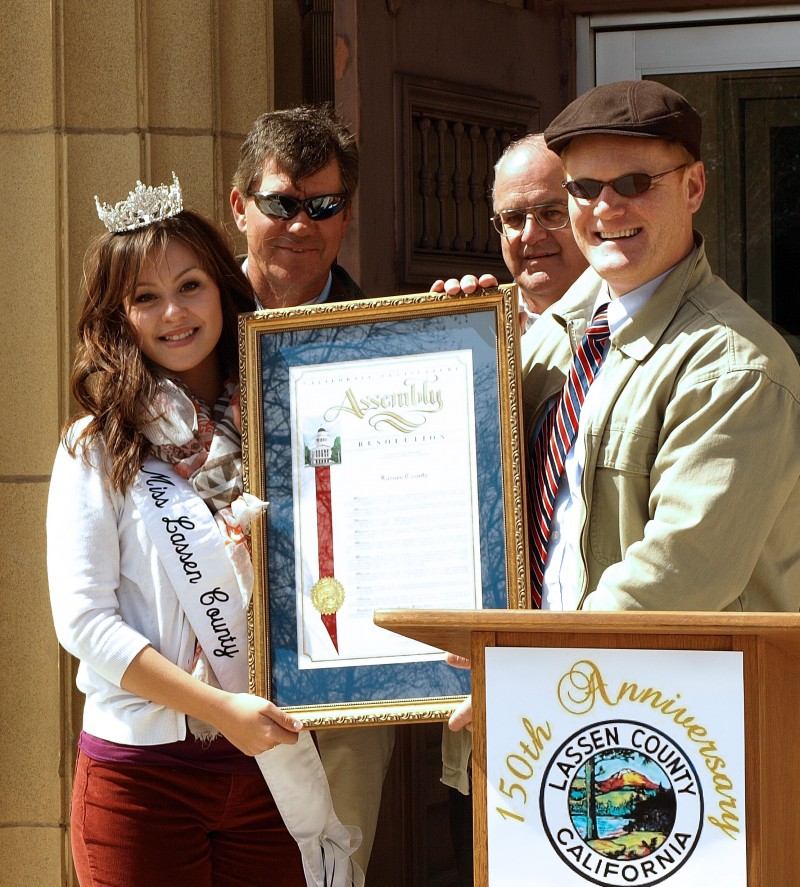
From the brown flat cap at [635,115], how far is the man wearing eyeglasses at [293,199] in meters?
0.91

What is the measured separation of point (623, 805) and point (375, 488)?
0.95 meters

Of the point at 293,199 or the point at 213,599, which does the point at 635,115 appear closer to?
the point at 293,199

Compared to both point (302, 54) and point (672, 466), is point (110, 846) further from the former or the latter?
point (302, 54)

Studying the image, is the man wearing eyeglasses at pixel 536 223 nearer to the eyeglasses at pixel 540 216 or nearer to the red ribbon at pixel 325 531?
the eyeglasses at pixel 540 216

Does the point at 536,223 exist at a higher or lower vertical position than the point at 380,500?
higher

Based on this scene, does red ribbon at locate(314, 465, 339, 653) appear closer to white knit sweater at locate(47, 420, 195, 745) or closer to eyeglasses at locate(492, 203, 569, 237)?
white knit sweater at locate(47, 420, 195, 745)

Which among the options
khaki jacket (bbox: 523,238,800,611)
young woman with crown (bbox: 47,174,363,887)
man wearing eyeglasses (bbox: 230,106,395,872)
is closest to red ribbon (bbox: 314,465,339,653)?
young woman with crown (bbox: 47,174,363,887)

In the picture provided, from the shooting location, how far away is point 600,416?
7.16 feet

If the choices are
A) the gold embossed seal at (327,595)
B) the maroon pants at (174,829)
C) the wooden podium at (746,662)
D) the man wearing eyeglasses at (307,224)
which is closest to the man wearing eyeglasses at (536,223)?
the man wearing eyeglasses at (307,224)

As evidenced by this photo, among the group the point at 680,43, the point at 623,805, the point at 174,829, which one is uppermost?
the point at 680,43

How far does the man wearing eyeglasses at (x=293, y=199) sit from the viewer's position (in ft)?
9.64

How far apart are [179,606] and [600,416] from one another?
37.0 inches

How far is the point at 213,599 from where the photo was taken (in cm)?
252

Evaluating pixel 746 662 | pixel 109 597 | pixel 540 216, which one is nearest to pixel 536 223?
pixel 540 216
